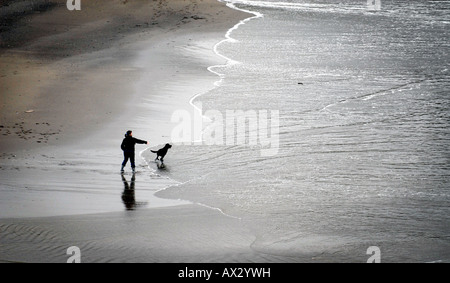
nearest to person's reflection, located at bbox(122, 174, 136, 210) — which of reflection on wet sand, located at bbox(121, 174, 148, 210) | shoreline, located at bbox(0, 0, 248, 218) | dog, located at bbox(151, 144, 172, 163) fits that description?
reflection on wet sand, located at bbox(121, 174, 148, 210)

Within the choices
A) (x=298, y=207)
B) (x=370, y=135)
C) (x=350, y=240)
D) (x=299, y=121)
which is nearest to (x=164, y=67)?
(x=299, y=121)

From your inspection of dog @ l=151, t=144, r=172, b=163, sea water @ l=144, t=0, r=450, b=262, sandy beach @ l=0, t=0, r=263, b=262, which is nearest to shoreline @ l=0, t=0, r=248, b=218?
sandy beach @ l=0, t=0, r=263, b=262

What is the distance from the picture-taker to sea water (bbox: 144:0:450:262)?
14.6m

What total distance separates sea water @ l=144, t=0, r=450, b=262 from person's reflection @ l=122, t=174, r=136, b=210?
81cm

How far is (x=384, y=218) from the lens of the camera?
50.6ft

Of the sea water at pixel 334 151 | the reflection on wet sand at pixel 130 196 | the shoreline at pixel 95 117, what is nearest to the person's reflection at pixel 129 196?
the reflection on wet sand at pixel 130 196

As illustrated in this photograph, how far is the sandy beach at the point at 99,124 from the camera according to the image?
13.7 meters

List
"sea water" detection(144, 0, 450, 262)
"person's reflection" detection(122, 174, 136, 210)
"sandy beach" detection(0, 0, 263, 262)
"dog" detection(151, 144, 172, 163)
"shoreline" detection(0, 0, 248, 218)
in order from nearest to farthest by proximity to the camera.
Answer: "sandy beach" detection(0, 0, 263, 262), "sea water" detection(144, 0, 450, 262), "person's reflection" detection(122, 174, 136, 210), "shoreline" detection(0, 0, 248, 218), "dog" detection(151, 144, 172, 163)

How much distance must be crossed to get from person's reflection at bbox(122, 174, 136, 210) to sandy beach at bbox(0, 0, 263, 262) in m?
0.03

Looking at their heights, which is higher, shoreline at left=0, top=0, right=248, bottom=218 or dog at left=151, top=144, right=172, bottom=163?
dog at left=151, top=144, right=172, bottom=163

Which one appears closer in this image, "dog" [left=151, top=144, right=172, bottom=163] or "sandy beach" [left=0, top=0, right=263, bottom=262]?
"sandy beach" [left=0, top=0, right=263, bottom=262]

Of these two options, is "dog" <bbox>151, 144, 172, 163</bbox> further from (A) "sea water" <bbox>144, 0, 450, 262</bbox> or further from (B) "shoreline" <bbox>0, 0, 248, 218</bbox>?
(B) "shoreline" <bbox>0, 0, 248, 218</bbox>

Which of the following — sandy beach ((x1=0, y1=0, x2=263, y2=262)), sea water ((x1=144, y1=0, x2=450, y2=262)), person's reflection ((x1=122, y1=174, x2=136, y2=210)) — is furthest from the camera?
person's reflection ((x1=122, y1=174, x2=136, y2=210))

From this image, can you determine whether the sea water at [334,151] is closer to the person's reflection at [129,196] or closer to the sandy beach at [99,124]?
the person's reflection at [129,196]
